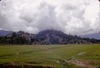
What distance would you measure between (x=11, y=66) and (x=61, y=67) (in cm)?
751

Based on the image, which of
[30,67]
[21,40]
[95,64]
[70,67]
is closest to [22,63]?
[30,67]

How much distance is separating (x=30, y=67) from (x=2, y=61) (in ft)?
15.1

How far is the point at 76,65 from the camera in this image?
124 ft

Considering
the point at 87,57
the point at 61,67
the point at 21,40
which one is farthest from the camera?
the point at 21,40

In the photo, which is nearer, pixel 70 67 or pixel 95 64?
pixel 70 67

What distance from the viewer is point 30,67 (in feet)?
121

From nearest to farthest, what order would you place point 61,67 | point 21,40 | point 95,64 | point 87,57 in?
point 61,67
point 95,64
point 87,57
point 21,40

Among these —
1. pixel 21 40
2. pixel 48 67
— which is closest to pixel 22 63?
pixel 48 67

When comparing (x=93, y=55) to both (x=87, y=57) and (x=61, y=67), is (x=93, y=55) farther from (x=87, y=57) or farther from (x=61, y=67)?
(x=61, y=67)

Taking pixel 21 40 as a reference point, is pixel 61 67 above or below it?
below

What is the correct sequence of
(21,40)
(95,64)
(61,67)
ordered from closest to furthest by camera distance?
(61,67) → (95,64) → (21,40)

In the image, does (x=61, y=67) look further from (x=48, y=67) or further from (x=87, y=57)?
(x=87, y=57)

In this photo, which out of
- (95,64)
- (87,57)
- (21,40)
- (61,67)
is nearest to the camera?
(61,67)

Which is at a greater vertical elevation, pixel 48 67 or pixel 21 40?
pixel 21 40
